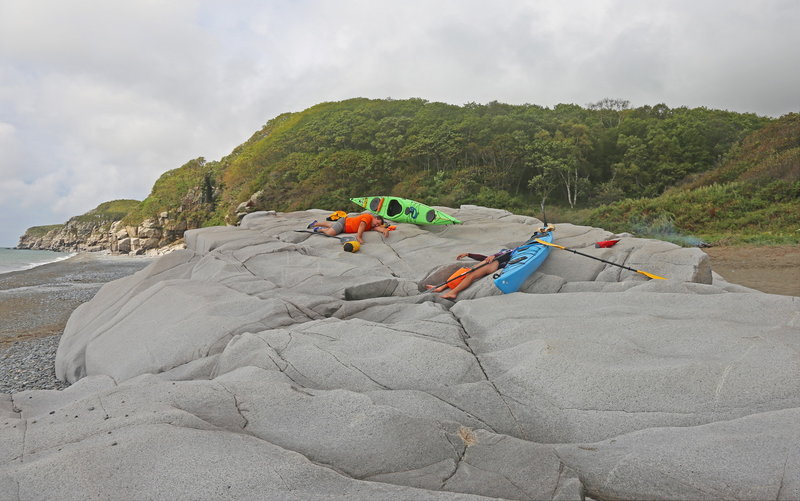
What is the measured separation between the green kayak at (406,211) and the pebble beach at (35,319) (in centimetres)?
1060

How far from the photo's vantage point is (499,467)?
293 cm

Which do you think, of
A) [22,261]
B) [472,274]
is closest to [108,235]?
[22,261]

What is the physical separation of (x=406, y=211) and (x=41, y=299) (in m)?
16.0

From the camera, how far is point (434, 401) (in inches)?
161

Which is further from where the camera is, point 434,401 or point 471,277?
point 471,277

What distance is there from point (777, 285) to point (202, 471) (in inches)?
630

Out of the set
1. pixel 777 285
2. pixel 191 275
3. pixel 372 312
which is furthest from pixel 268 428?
pixel 777 285

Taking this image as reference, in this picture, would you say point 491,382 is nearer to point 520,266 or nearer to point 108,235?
point 520,266

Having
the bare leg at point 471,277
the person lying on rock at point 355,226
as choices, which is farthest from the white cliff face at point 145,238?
the bare leg at point 471,277

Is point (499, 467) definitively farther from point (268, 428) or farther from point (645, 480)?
point (268, 428)

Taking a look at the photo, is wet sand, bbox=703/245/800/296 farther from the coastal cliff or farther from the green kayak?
the coastal cliff

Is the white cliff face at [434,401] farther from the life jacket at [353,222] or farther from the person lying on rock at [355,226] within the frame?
the life jacket at [353,222]

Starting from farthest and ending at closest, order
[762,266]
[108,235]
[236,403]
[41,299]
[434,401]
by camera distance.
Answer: [108,235] < [41,299] < [762,266] < [434,401] < [236,403]

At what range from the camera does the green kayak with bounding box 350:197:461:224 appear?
15141mm
